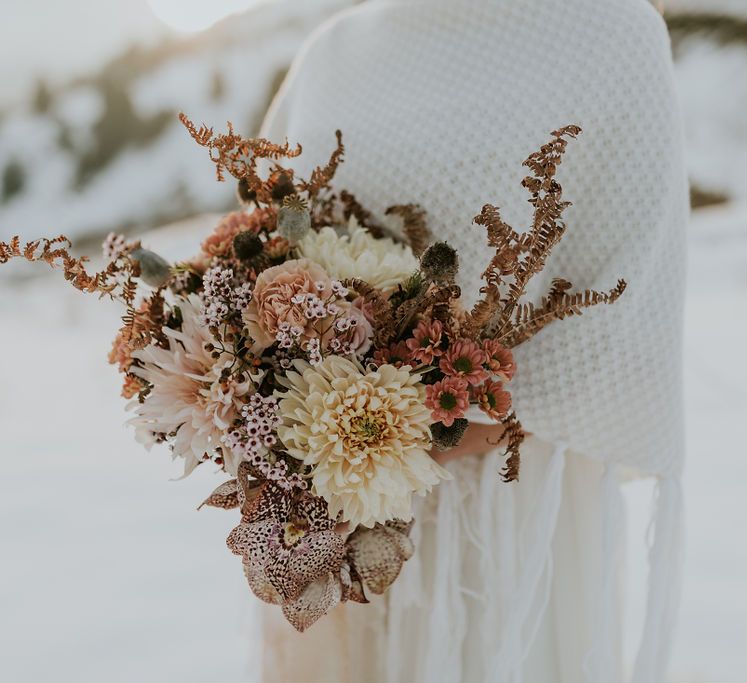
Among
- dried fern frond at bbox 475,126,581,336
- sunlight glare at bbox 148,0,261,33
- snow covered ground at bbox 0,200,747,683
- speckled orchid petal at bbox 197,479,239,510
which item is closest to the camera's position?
dried fern frond at bbox 475,126,581,336

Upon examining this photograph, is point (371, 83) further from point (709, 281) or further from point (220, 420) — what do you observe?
point (709, 281)

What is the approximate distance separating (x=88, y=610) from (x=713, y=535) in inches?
60.6

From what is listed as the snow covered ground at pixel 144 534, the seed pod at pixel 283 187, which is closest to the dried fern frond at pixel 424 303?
the seed pod at pixel 283 187

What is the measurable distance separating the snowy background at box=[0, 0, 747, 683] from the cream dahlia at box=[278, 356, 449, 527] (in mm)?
642

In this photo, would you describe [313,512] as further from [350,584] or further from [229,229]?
[229,229]

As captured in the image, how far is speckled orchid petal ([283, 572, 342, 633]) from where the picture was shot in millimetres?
745

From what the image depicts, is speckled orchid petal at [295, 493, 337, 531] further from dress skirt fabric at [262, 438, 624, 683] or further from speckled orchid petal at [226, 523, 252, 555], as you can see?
dress skirt fabric at [262, 438, 624, 683]

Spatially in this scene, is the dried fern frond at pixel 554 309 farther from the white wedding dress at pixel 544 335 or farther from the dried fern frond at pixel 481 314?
the white wedding dress at pixel 544 335

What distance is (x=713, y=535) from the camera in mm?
1808

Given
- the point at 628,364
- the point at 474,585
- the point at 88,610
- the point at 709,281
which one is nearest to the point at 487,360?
the point at 628,364

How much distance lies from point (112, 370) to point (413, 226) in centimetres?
204

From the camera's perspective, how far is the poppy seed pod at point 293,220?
0.75m

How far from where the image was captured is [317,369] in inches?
27.2

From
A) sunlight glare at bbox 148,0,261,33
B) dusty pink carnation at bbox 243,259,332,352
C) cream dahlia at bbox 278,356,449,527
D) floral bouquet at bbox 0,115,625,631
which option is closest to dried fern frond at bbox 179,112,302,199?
floral bouquet at bbox 0,115,625,631
